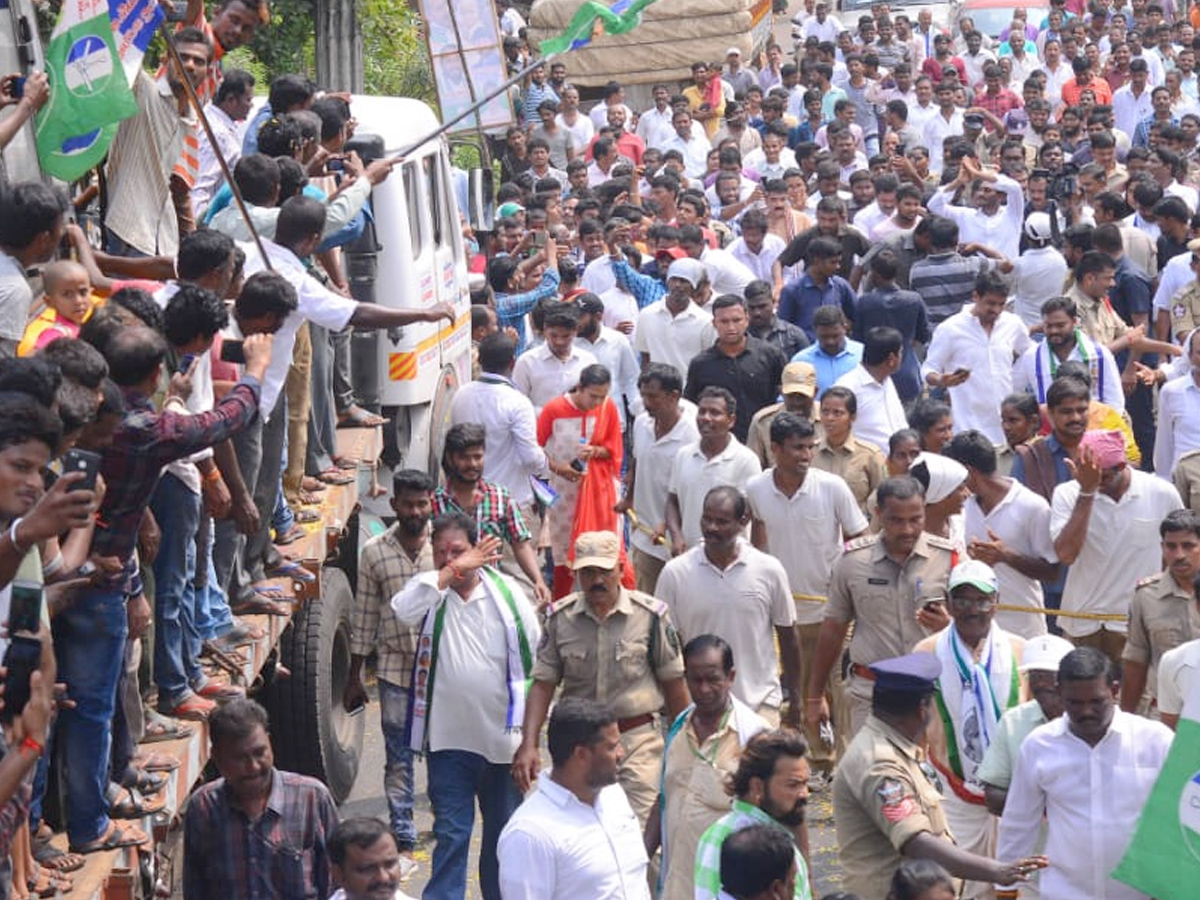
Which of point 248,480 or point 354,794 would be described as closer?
point 248,480

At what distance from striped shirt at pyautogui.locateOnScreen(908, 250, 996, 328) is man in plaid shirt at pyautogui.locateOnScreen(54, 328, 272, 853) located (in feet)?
26.9

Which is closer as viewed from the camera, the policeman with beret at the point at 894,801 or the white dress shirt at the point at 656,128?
the policeman with beret at the point at 894,801

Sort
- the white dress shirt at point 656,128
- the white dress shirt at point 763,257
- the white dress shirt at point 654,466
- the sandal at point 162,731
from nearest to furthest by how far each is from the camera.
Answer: the sandal at point 162,731 → the white dress shirt at point 654,466 → the white dress shirt at point 763,257 → the white dress shirt at point 656,128

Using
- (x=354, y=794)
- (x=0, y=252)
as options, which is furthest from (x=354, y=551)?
(x=0, y=252)

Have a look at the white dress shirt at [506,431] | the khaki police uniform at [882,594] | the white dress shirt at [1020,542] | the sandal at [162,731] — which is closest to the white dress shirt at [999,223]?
the white dress shirt at [506,431]

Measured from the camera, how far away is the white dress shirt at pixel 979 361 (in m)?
12.7

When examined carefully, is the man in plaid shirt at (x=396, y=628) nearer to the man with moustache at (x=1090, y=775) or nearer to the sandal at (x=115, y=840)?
the sandal at (x=115, y=840)

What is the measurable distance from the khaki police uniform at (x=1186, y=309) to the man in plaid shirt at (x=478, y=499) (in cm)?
529

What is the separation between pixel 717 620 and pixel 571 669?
923 mm

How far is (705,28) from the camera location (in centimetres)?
2755

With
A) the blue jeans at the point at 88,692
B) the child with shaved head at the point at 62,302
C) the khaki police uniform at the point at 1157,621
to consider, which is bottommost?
the khaki police uniform at the point at 1157,621

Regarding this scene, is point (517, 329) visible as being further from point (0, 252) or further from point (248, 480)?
point (0, 252)

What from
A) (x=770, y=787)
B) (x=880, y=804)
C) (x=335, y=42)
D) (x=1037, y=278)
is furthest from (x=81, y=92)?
(x=335, y=42)

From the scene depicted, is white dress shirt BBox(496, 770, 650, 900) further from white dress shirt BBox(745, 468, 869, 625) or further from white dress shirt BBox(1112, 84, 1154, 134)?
white dress shirt BBox(1112, 84, 1154, 134)
